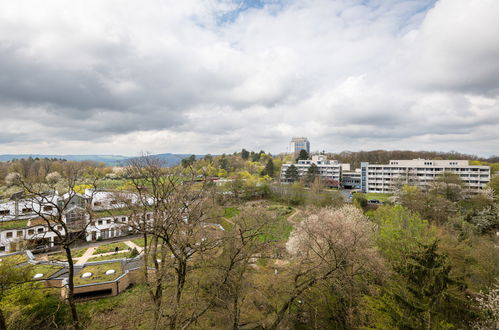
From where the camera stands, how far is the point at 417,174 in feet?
165

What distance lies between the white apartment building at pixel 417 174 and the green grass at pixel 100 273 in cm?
4589

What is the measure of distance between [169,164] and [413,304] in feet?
36.0

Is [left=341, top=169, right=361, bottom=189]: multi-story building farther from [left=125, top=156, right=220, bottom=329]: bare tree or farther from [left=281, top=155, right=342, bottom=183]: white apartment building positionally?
[left=125, top=156, right=220, bottom=329]: bare tree

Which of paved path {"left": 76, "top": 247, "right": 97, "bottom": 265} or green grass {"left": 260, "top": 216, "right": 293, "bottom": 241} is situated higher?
green grass {"left": 260, "top": 216, "right": 293, "bottom": 241}

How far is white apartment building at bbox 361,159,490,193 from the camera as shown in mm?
44325

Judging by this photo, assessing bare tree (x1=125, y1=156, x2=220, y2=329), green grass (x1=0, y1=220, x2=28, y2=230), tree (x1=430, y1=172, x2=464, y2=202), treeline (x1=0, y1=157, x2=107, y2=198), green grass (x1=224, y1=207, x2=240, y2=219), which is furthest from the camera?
green grass (x1=224, y1=207, x2=240, y2=219)

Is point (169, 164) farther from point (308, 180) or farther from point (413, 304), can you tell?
point (308, 180)

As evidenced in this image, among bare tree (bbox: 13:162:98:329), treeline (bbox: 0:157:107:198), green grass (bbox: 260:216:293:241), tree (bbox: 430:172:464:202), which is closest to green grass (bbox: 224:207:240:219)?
green grass (bbox: 260:216:293:241)

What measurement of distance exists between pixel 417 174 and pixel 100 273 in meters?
58.5

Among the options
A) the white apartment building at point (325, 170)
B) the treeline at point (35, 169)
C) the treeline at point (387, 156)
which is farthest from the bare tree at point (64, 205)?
the treeline at point (387, 156)

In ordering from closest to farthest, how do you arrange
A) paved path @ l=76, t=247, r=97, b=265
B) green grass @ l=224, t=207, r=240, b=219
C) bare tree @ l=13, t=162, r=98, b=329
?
1. bare tree @ l=13, t=162, r=98, b=329
2. paved path @ l=76, t=247, r=97, b=265
3. green grass @ l=224, t=207, r=240, b=219

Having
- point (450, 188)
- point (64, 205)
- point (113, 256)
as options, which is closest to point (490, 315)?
point (64, 205)

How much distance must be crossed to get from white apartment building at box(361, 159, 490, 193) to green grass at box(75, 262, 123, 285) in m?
45.9

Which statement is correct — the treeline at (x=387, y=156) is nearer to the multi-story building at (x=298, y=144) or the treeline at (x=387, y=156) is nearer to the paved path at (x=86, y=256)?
the multi-story building at (x=298, y=144)
